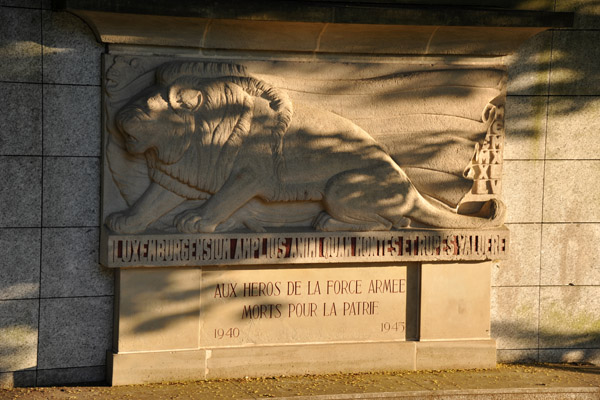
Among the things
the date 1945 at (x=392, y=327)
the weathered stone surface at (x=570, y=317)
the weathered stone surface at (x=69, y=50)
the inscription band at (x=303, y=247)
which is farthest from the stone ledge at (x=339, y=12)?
the date 1945 at (x=392, y=327)

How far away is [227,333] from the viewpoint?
823 cm

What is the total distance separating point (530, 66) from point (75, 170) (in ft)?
13.9

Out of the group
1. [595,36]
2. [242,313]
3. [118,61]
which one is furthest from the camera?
[595,36]

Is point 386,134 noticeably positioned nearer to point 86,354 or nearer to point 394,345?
Result: point 394,345

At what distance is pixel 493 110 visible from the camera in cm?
865

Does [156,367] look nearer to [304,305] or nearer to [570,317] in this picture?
[304,305]

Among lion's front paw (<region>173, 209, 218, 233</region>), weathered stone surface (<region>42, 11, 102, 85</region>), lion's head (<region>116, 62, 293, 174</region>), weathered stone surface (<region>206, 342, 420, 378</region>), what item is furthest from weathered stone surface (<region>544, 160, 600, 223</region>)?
weathered stone surface (<region>42, 11, 102, 85</region>)


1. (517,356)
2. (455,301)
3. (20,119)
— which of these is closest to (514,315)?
(517,356)

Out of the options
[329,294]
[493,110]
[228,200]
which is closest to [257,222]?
[228,200]

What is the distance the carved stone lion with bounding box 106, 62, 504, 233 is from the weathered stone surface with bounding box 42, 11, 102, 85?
0.46 meters

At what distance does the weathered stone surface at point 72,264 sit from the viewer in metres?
7.84

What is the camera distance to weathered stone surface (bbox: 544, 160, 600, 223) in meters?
8.98

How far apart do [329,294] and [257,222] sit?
96cm

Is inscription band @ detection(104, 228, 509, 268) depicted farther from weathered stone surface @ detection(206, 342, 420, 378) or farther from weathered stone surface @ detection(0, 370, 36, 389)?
weathered stone surface @ detection(0, 370, 36, 389)
